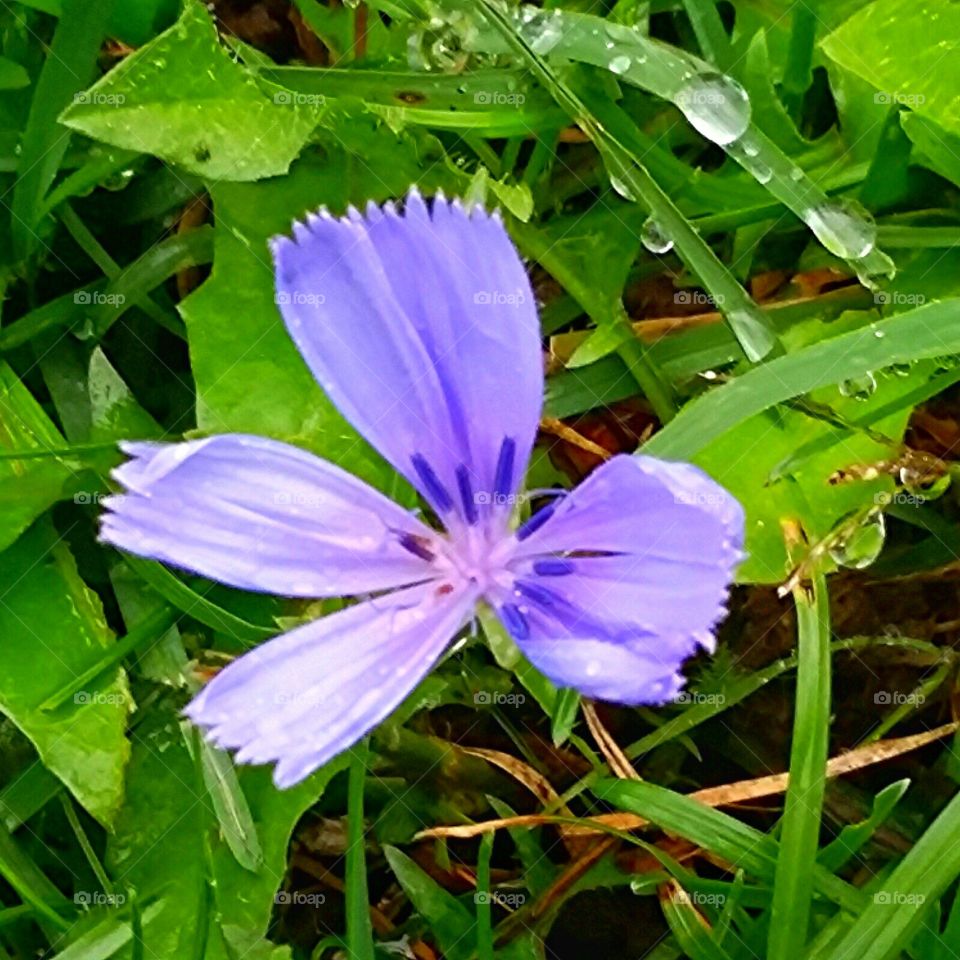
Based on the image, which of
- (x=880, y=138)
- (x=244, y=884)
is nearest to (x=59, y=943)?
(x=244, y=884)

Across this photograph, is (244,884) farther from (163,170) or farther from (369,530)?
(163,170)

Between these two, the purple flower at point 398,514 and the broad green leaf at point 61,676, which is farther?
the broad green leaf at point 61,676

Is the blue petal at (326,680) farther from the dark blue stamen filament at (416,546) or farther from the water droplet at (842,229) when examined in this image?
the water droplet at (842,229)
